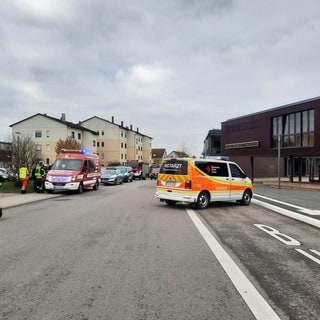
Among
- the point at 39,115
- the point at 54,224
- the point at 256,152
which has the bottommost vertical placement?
the point at 54,224

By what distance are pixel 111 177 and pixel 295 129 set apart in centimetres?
1646

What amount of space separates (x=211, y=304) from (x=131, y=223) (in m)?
6.59

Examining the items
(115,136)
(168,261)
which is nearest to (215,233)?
(168,261)

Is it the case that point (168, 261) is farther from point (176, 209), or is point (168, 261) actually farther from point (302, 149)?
point (302, 149)

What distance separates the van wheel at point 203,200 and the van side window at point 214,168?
2.61ft

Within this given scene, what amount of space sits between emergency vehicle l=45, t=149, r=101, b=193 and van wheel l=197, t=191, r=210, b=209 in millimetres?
10119

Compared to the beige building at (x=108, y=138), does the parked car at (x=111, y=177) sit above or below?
below

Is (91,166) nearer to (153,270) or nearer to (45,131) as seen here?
(153,270)

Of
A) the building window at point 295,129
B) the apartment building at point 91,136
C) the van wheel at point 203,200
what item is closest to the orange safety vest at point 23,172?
the van wheel at point 203,200

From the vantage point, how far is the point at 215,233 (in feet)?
32.1

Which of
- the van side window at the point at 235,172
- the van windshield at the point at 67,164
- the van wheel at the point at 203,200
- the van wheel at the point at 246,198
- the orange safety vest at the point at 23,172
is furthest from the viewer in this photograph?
the van windshield at the point at 67,164

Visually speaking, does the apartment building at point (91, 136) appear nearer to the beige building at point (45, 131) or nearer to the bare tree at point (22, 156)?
the beige building at point (45, 131)

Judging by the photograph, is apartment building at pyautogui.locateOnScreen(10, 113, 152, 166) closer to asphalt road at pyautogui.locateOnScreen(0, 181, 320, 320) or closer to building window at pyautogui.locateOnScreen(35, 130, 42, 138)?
building window at pyautogui.locateOnScreen(35, 130, 42, 138)

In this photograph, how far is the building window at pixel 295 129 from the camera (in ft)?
110
